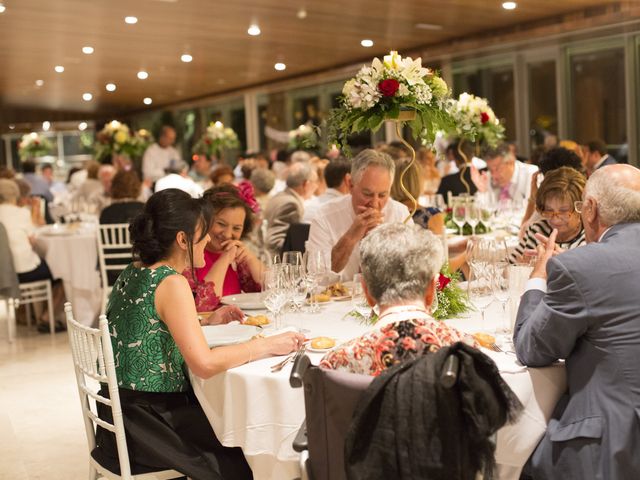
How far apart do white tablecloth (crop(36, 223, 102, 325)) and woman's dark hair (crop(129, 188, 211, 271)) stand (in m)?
4.69

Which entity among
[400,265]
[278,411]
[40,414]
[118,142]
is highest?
[118,142]

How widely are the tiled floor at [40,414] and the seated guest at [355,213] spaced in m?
1.68

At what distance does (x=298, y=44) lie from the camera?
10703mm

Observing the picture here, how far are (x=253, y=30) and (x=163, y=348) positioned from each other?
7213 millimetres

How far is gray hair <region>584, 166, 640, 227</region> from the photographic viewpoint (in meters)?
2.40

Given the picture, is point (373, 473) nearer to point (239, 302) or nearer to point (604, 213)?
point (604, 213)

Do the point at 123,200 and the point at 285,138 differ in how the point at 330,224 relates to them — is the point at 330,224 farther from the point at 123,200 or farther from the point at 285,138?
the point at 285,138

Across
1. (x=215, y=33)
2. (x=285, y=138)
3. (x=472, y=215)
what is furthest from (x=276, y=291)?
(x=285, y=138)

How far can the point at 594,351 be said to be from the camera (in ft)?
7.49

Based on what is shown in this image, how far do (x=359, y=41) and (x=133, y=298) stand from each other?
26.9 ft

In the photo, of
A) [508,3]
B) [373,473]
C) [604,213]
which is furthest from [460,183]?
[373,473]

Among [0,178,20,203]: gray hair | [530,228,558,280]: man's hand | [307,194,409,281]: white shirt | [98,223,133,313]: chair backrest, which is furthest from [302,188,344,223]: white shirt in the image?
[530,228,558,280]: man's hand

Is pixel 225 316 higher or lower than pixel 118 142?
lower

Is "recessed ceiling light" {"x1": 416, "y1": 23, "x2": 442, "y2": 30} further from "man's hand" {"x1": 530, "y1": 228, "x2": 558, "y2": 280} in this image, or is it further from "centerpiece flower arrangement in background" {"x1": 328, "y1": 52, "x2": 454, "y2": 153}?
"man's hand" {"x1": 530, "y1": 228, "x2": 558, "y2": 280}
